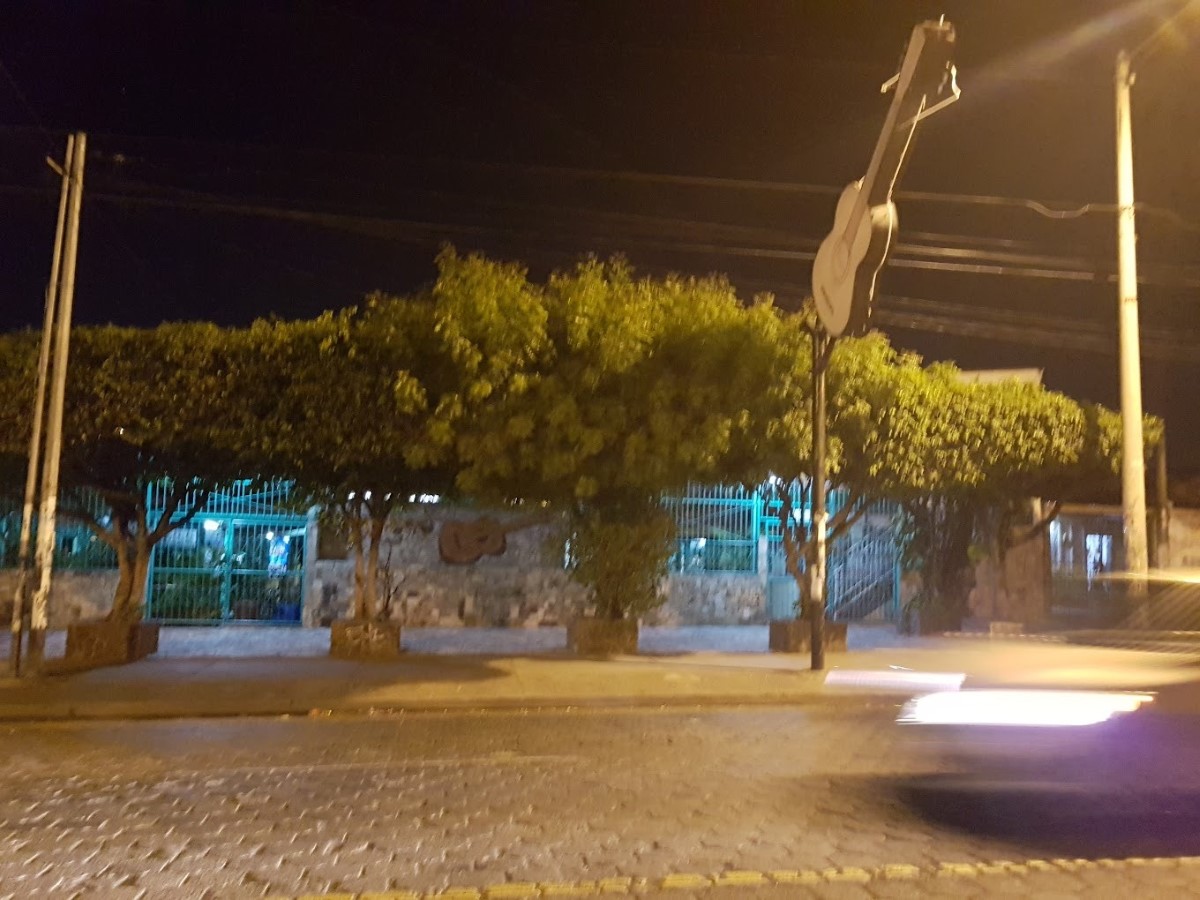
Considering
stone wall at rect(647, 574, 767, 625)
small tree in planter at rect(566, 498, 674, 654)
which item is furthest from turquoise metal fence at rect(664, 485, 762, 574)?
small tree in planter at rect(566, 498, 674, 654)

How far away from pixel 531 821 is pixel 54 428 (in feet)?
26.9

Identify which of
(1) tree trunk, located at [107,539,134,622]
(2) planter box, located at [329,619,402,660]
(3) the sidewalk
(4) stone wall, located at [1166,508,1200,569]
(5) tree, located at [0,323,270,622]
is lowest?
(3) the sidewalk

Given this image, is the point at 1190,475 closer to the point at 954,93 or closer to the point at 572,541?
the point at 572,541

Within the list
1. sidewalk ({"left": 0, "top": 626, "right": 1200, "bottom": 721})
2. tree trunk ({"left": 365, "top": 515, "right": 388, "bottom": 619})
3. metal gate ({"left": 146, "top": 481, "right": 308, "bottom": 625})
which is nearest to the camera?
sidewalk ({"left": 0, "top": 626, "right": 1200, "bottom": 721})

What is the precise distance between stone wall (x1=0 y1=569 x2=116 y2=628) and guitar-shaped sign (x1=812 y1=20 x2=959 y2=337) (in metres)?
12.8

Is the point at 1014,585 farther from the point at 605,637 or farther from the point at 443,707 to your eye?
the point at 443,707

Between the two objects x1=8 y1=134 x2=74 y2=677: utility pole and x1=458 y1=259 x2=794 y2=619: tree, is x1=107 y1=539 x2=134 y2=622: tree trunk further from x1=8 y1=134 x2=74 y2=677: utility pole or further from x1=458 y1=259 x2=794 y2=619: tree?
x1=458 y1=259 x2=794 y2=619: tree

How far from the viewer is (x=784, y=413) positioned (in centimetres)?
1372

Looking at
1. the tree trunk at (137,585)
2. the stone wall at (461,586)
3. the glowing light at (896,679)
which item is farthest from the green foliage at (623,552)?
the tree trunk at (137,585)

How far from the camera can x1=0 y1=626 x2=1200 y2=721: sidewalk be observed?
10617mm

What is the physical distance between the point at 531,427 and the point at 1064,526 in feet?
45.2

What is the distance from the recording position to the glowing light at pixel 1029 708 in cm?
910

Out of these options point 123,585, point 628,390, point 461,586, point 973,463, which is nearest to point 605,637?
point 628,390

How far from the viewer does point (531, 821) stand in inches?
254
